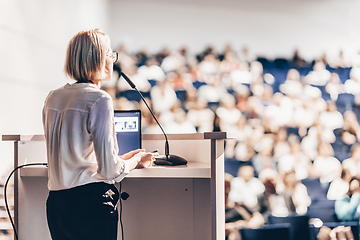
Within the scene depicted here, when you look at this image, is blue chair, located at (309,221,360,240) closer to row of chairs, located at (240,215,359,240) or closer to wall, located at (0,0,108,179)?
row of chairs, located at (240,215,359,240)

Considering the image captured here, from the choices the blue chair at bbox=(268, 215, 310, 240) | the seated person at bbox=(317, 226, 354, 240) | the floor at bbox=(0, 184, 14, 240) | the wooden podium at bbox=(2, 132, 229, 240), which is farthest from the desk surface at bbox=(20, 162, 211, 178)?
the seated person at bbox=(317, 226, 354, 240)

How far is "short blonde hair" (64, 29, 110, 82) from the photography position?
1.02 m

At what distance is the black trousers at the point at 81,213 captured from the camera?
0.95 m

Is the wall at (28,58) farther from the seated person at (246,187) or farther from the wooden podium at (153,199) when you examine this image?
the seated person at (246,187)

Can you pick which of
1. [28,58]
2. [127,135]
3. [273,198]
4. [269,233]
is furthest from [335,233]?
[28,58]

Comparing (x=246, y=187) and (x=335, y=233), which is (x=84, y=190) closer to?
(x=246, y=187)

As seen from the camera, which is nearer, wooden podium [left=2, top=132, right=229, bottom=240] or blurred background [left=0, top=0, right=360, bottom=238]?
wooden podium [left=2, top=132, right=229, bottom=240]

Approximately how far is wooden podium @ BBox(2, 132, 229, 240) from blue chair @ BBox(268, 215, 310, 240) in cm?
107

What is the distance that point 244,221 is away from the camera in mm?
2504

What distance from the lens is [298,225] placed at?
240 cm

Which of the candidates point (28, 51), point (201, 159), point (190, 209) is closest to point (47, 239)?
point (190, 209)

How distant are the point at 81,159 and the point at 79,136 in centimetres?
7

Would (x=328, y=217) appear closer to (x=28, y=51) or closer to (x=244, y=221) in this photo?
(x=244, y=221)

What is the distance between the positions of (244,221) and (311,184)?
0.61 m
